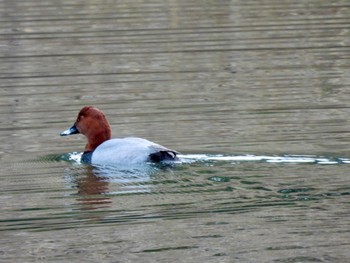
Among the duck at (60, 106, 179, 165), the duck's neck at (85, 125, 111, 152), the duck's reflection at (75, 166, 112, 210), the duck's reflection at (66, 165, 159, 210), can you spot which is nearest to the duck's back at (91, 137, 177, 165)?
the duck at (60, 106, 179, 165)

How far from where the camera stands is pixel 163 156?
37.5 ft

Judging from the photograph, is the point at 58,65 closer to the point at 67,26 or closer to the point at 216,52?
the point at 216,52

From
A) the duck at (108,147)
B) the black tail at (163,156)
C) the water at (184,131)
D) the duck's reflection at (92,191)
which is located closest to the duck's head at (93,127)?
the duck at (108,147)

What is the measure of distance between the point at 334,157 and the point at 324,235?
2.48m

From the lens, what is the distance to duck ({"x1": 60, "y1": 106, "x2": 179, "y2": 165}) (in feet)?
37.6

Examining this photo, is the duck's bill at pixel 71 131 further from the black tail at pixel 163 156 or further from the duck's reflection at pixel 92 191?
Result: the black tail at pixel 163 156

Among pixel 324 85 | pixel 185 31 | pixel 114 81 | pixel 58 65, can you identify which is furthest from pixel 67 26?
pixel 324 85

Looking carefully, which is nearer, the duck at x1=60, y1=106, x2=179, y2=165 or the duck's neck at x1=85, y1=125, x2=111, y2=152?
the duck at x1=60, y1=106, x2=179, y2=165

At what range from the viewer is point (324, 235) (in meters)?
8.77

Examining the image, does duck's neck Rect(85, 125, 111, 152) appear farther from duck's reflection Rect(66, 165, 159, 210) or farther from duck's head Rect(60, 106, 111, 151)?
duck's reflection Rect(66, 165, 159, 210)

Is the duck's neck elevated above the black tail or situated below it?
below

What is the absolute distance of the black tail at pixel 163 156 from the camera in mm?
11359

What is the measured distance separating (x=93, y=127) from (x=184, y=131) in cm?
94

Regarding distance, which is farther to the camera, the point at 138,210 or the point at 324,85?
the point at 324,85
